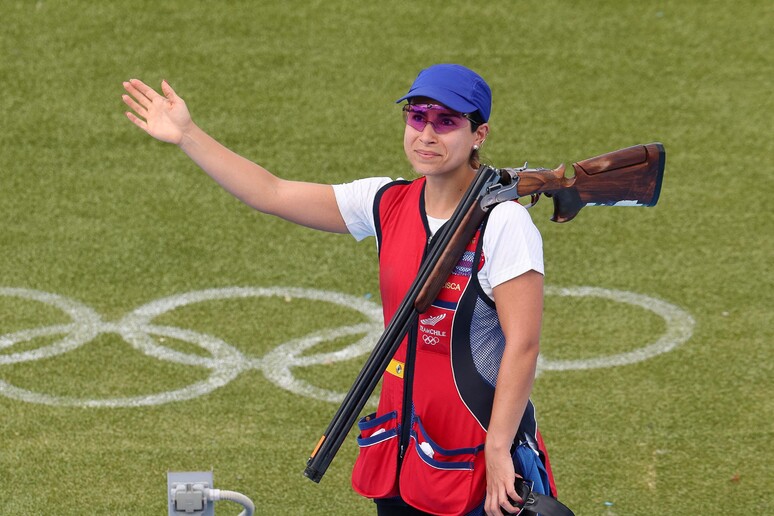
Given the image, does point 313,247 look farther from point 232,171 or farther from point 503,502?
point 503,502

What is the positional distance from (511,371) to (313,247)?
16.9ft

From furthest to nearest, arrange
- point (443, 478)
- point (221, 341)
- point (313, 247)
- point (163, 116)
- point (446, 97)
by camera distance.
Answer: point (313, 247) → point (221, 341) → point (163, 116) → point (443, 478) → point (446, 97)

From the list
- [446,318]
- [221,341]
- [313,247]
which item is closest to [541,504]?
[446,318]

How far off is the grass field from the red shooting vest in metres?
1.99

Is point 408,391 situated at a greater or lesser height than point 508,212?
lesser

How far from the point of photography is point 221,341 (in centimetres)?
880

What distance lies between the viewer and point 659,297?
30.7 feet

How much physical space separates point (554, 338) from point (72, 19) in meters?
5.89

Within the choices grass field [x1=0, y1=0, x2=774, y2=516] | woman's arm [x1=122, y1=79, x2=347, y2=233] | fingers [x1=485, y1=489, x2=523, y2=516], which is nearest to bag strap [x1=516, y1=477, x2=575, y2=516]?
fingers [x1=485, y1=489, x2=523, y2=516]

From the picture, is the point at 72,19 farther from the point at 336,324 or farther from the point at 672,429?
the point at 672,429

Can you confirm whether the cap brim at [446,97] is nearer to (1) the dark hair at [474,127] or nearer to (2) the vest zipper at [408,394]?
(1) the dark hair at [474,127]

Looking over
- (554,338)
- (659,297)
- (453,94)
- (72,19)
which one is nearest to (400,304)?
(453,94)

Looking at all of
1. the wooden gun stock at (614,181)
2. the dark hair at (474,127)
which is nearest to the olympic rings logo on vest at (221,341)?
the wooden gun stock at (614,181)

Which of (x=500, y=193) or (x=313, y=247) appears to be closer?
(x=500, y=193)
